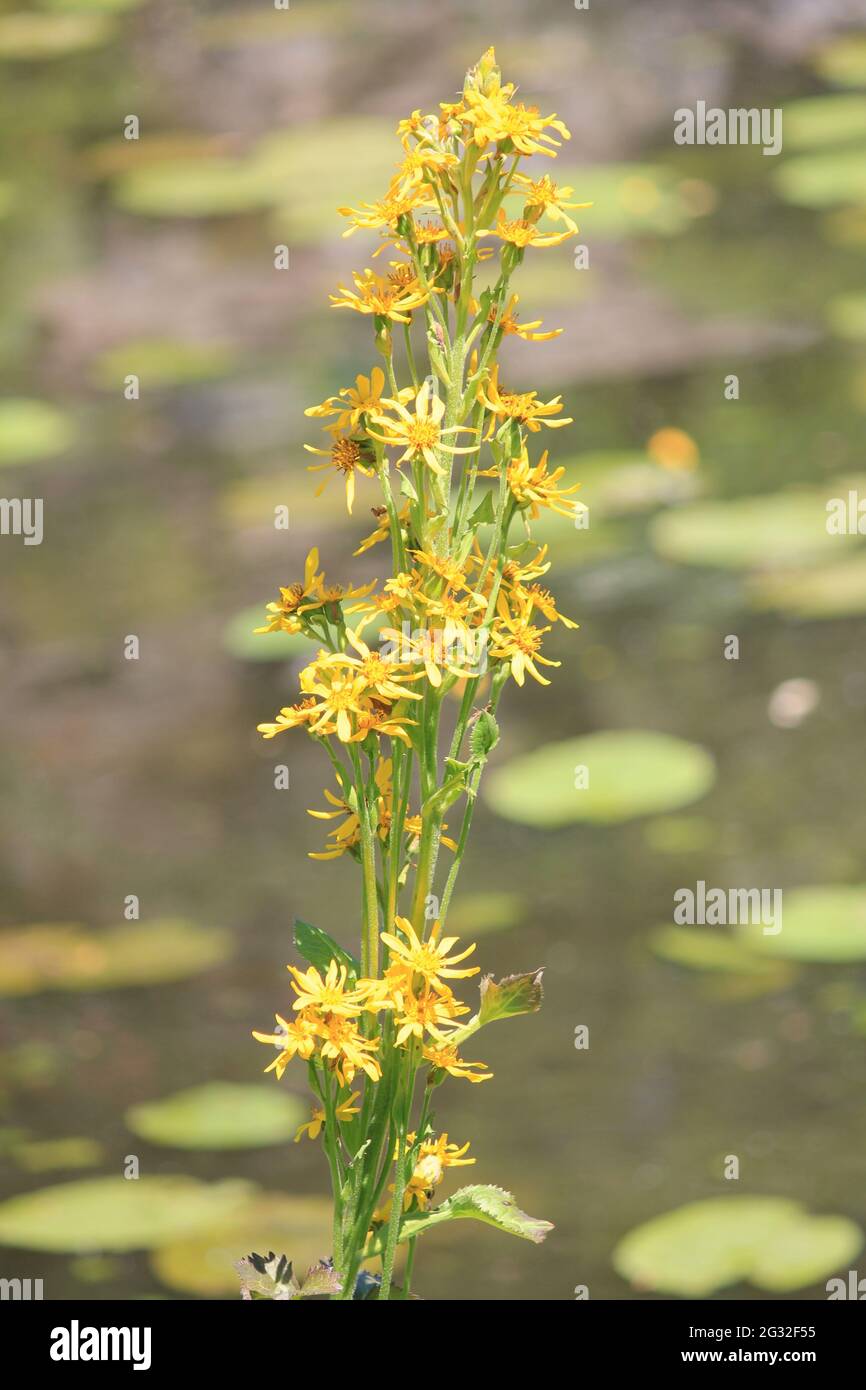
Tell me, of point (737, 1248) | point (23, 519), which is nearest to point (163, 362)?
point (23, 519)

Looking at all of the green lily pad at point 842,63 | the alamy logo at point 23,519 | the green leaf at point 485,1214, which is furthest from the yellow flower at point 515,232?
the green lily pad at point 842,63

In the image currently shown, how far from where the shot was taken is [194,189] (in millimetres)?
3260

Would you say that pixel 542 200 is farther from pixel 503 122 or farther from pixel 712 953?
pixel 712 953

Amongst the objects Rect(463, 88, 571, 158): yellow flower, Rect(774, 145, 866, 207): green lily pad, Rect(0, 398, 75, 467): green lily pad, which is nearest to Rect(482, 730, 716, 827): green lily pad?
Rect(0, 398, 75, 467): green lily pad

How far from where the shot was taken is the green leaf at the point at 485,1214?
673 mm

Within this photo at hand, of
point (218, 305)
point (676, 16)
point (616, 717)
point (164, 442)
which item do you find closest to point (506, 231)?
point (616, 717)

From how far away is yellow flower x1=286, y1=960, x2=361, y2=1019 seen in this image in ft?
2.19

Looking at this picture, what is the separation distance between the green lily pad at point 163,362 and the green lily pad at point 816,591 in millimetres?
1230

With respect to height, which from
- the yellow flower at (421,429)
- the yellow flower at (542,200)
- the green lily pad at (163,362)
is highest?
the green lily pad at (163,362)

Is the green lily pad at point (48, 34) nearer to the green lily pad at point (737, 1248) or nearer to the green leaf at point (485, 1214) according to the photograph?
the green lily pad at point (737, 1248)
